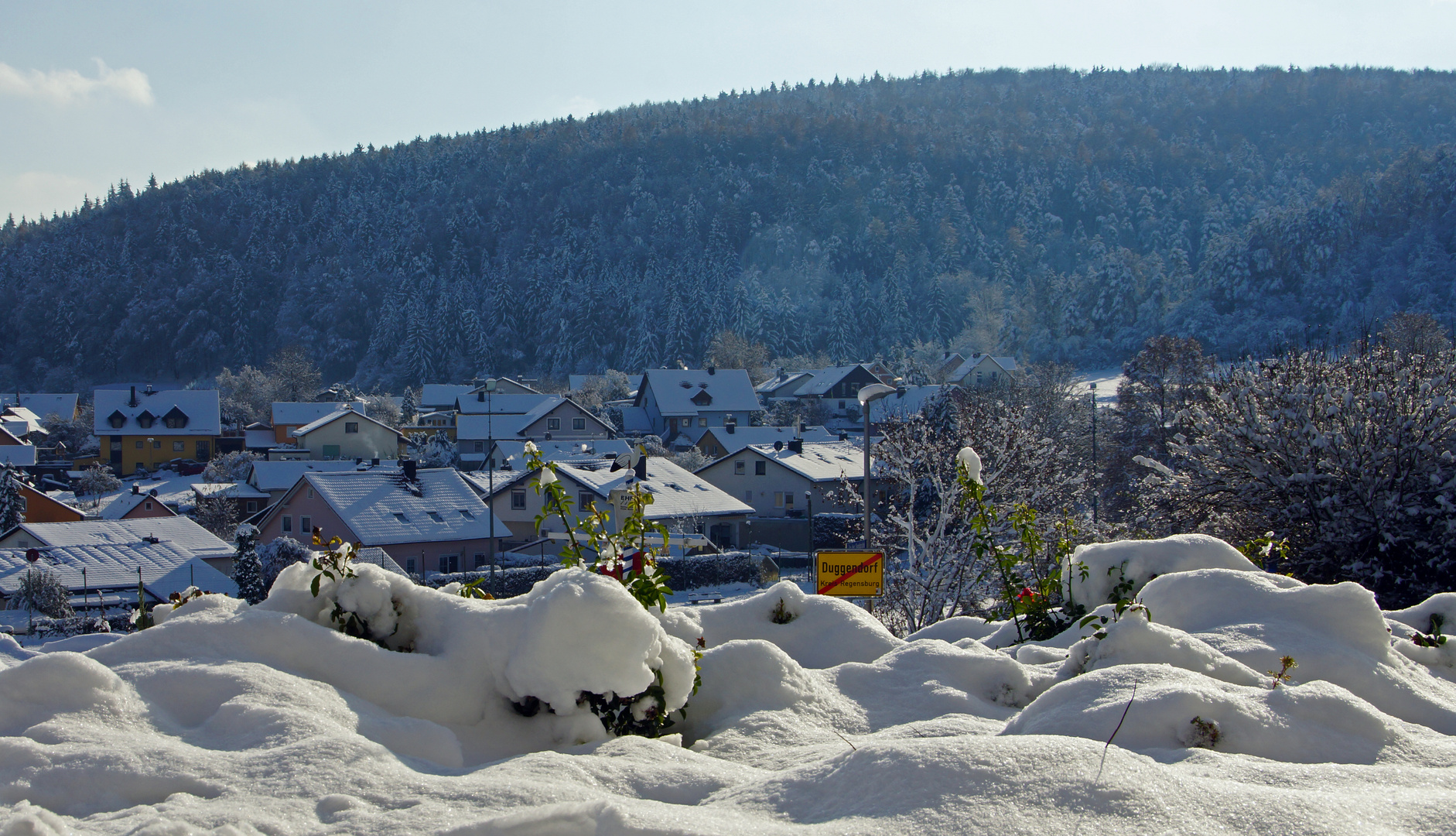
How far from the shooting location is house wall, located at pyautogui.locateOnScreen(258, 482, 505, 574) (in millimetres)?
34312

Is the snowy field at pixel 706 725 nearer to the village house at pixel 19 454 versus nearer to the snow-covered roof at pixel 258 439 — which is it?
the village house at pixel 19 454

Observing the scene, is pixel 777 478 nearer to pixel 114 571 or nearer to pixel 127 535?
pixel 127 535

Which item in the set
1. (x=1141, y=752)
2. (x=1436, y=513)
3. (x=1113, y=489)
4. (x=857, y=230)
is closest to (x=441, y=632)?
(x=1141, y=752)

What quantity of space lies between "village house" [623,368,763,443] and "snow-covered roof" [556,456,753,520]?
32910mm

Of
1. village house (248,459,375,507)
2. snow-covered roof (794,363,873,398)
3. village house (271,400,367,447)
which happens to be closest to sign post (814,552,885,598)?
village house (248,459,375,507)

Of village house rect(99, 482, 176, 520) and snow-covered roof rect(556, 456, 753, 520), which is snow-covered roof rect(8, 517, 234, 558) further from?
snow-covered roof rect(556, 456, 753, 520)

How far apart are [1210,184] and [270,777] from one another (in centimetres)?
18313

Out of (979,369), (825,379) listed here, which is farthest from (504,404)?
(979,369)

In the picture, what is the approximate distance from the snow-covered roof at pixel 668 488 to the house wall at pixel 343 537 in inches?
163

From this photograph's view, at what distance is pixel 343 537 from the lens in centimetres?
3538

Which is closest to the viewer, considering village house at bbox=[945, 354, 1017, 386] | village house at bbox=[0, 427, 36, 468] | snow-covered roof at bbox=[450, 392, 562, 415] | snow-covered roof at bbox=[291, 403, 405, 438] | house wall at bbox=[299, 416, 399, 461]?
village house at bbox=[0, 427, 36, 468]

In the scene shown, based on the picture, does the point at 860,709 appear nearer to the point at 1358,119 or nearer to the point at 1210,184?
the point at 1210,184

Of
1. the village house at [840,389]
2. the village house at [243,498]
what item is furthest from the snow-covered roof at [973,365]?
the village house at [243,498]

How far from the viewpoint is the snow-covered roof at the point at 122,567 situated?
27578mm
